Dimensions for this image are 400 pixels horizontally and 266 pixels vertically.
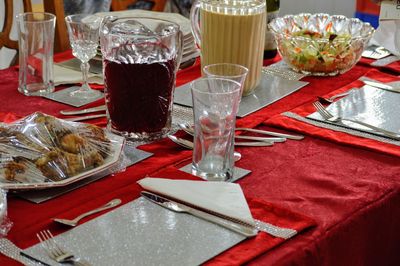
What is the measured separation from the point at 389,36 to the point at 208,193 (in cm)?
93

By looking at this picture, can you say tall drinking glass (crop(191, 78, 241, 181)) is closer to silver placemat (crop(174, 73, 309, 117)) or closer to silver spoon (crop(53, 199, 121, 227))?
silver spoon (crop(53, 199, 121, 227))

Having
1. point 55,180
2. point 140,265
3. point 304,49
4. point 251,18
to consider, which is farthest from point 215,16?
point 140,265

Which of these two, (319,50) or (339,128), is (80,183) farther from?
(319,50)

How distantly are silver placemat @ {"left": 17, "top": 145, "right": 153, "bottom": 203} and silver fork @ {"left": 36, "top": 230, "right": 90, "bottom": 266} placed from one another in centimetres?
10

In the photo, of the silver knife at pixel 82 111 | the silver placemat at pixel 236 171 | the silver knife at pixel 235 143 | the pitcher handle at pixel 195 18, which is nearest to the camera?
the silver placemat at pixel 236 171

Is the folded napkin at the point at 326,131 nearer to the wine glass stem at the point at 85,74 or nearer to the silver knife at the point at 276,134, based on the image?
the silver knife at the point at 276,134

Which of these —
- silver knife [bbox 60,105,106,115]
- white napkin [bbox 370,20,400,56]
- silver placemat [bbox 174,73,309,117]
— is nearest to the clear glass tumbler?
silver knife [bbox 60,105,106,115]

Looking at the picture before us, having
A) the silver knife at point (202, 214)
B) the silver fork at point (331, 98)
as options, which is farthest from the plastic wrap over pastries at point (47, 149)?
the silver fork at point (331, 98)

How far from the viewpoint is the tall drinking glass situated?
95 centimetres

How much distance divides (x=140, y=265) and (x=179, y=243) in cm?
6

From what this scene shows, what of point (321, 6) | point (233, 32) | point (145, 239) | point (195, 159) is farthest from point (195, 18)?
point (321, 6)

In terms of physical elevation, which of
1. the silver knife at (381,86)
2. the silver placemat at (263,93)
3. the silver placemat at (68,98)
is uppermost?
the silver knife at (381,86)

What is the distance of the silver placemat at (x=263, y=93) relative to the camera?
1292 mm

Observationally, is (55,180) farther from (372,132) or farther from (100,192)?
(372,132)
